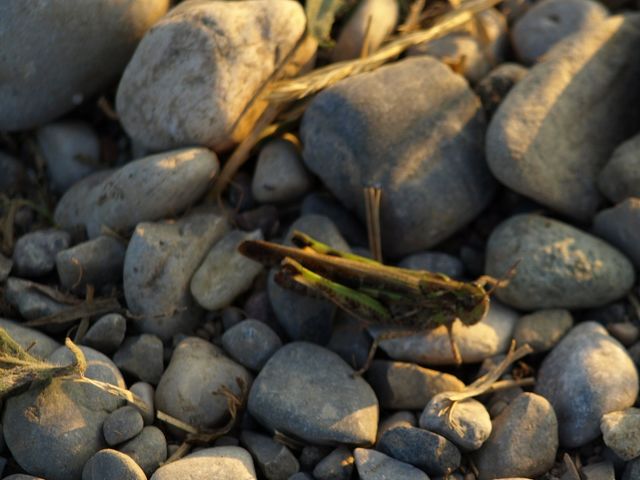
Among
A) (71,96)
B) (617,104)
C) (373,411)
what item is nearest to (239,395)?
(373,411)

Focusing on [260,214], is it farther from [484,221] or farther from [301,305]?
[484,221]

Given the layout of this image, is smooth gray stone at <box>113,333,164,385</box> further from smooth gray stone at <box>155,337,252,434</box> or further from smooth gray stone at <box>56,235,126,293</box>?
smooth gray stone at <box>56,235,126,293</box>

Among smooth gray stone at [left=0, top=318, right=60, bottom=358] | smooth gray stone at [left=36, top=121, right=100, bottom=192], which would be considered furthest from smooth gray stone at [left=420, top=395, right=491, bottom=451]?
smooth gray stone at [left=36, top=121, right=100, bottom=192]

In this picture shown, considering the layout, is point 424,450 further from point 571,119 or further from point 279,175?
point 571,119

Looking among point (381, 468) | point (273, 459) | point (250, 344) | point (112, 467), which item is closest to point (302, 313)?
point (250, 344)

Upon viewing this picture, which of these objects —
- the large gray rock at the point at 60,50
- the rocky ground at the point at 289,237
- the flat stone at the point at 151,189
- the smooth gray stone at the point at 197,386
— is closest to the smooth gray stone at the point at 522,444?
the rocky ground at the point at 289,237

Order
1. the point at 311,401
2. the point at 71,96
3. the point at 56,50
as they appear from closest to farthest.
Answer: the point at 311,401 → the point at 56,50 → the point at 71,96

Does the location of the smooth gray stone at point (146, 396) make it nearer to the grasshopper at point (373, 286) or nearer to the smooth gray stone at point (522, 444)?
the grasshopper at point (373, 286)
